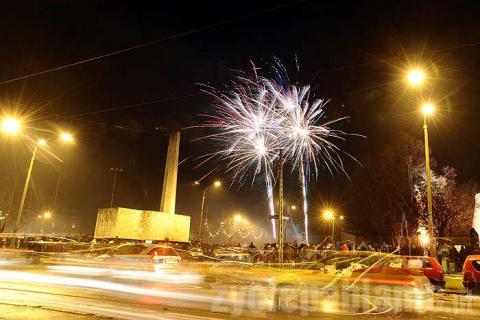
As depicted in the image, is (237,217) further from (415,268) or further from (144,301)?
(144,301)

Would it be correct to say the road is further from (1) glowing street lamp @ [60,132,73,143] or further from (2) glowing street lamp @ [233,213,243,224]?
(2) glowing street lamp @ [233,213,243,224]

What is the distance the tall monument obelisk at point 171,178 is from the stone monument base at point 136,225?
2229 millimetres

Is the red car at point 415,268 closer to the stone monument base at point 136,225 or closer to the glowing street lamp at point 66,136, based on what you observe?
the glowing street lamp at point 66,136

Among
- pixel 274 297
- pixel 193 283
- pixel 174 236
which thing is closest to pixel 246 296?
pixel 274 297

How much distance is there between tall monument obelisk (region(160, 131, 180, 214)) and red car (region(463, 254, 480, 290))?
71.3 ft

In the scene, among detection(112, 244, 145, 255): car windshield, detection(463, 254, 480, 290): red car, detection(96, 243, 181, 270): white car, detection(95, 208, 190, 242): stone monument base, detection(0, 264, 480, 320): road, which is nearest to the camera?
detection(0, 264, 480, 320): road

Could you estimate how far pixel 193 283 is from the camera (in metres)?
14.2

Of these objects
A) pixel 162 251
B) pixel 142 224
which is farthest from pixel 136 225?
pixel 162 251

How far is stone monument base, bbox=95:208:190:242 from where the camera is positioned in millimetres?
26641

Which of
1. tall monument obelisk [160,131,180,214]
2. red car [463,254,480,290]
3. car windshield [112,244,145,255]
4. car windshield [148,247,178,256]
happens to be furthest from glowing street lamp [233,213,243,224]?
red car [463,254,480,290]

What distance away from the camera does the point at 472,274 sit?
14219 millimetres

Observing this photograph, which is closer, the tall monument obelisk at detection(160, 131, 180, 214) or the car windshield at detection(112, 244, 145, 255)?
the car windshield at detection(112, 244, 145, 255)

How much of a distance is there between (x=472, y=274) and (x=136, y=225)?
19.6 metres

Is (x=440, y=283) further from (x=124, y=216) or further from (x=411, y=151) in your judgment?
(x=411, y=151)
